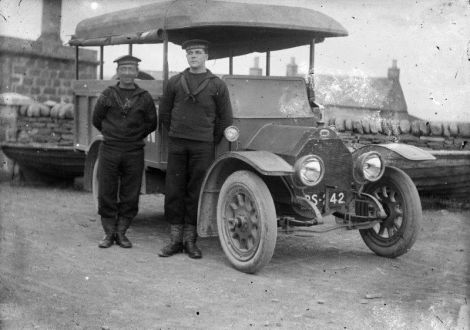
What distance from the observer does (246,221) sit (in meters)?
5.04

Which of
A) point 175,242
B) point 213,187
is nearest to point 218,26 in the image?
point 213,187

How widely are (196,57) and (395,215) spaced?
88.4 inches

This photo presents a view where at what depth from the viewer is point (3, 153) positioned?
10391 millimetres

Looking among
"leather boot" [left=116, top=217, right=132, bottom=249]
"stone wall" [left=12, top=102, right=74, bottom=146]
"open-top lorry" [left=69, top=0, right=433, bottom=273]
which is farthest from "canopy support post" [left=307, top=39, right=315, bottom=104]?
"stone wall" [left=12, top=102, right=74, bottom=146]

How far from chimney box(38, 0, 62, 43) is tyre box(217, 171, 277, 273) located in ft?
34.4

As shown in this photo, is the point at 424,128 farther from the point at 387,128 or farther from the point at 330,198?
the point at 330,198

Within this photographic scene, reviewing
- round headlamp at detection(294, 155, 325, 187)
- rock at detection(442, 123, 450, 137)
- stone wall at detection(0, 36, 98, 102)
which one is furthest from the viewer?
stone wall at detection(0, 36, 98, 102)

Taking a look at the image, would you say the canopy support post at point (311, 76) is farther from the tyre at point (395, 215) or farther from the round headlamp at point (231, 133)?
the round headlamp at point (231, 133)

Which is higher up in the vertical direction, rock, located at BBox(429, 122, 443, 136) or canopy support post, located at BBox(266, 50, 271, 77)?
canopy support post, located at BBox(266, 50, 271, 77)

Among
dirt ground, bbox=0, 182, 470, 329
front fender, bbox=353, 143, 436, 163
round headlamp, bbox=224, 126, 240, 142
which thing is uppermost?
round headlamp, bbox=224, 126, 240, 142

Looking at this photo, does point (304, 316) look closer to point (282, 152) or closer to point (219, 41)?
point (282, 152)

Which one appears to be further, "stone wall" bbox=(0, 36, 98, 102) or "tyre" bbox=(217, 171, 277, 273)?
"stone wall" bbox=(0, 36, 98, 102)

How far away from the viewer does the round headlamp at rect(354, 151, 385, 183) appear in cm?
529

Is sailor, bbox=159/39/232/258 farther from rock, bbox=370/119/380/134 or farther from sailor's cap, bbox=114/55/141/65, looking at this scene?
rock, bbox=370/119/380/134
